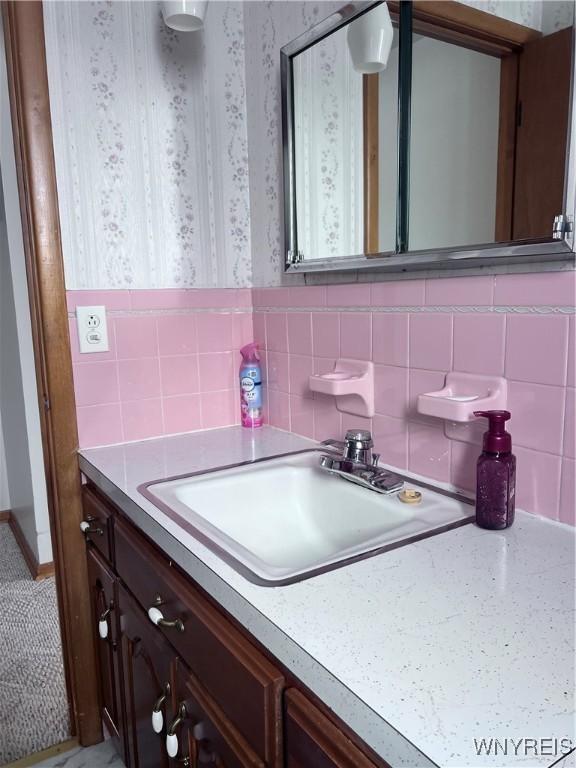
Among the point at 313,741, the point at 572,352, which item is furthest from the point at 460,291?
the point at 313,741

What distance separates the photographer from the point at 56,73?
1.22m

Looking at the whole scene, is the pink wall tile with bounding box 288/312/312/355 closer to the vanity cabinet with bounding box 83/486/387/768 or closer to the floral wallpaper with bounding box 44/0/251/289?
the floral wallpaper with bounding box 44/0/251/289

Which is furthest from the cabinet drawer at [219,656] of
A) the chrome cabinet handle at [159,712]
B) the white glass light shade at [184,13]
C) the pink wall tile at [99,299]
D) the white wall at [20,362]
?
the white wall at [20,362]

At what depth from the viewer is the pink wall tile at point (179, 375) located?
4.66 feet

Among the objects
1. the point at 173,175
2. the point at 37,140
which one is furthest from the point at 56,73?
the point at 173,175

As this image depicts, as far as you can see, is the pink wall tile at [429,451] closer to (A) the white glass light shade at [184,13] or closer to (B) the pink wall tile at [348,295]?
(B) the pink wall tile at [348,295]

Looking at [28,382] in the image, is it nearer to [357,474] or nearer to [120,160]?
[120,160]

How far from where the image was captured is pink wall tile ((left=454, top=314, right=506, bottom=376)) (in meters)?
0.87

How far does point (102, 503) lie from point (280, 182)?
839mm

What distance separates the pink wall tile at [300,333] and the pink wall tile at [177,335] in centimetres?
26

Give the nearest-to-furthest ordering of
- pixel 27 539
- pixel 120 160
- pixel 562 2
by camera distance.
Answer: pixel 562 2 → pixel 120 160 → pixel 27 539

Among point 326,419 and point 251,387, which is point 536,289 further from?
point 251,387

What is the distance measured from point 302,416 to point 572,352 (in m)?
0.70

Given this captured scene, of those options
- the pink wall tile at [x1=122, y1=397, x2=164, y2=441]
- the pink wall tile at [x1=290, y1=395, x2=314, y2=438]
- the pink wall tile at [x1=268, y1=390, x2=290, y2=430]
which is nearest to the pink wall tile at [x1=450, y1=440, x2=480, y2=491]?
the pink wall tile at [x1=290, y1=395, x2=314, y2=438]
